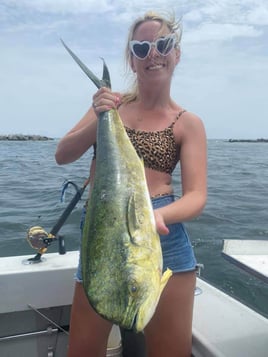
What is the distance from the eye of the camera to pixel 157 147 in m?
2.09

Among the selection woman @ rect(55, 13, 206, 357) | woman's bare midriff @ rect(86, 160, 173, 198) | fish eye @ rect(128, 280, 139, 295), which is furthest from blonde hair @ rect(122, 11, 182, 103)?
fish eye @ rect(128, 280, 139, 295)

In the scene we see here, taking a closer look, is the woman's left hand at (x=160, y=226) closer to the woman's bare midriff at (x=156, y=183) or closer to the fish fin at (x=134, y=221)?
the fish fin at (x=134, y=221)

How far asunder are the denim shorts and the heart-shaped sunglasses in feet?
2.16

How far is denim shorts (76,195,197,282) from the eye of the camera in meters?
2.06

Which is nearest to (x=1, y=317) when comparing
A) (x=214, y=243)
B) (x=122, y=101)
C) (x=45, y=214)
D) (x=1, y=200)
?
(x=122, y=101)

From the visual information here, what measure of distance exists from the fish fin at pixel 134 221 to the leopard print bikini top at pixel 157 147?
1.87ft

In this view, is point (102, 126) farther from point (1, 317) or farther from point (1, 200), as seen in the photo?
point (1, 200)

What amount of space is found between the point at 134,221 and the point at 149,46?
2.84 feet

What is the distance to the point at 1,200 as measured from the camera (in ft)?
33.6

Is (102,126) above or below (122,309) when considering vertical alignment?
above

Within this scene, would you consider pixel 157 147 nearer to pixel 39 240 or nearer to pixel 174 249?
pixel 174 249

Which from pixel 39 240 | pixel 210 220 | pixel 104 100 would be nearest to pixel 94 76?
pixel 104 100

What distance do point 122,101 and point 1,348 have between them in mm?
1889

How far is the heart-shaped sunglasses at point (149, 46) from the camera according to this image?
6.45 ft
